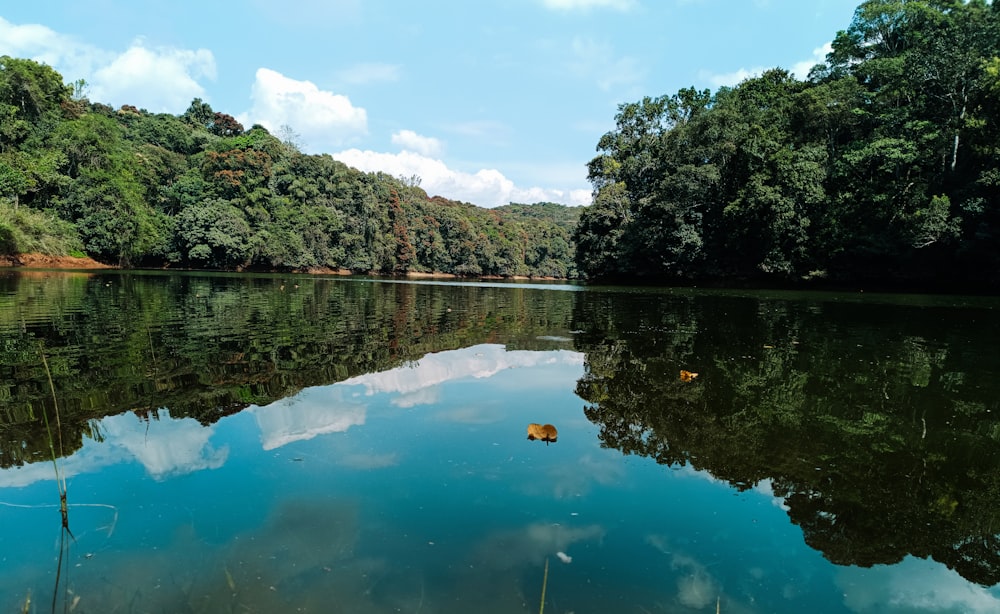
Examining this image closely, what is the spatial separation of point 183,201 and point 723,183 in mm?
52597

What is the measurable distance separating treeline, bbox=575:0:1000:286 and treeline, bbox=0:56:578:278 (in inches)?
1407

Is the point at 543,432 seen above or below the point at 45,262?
below

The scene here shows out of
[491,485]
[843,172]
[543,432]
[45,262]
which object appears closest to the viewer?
[491,485]

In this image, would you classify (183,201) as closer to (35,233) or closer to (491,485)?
(35,233)

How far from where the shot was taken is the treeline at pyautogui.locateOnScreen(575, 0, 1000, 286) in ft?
82.0

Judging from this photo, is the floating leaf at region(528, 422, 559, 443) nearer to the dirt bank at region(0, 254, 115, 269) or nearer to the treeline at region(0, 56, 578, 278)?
the treeline at region(0, 56, 578, 278)

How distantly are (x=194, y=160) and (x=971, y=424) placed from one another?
7289 cm

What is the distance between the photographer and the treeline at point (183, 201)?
138 feet

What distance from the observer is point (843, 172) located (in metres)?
29.5

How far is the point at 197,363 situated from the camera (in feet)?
20.2

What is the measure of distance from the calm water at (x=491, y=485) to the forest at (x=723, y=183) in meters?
26.0

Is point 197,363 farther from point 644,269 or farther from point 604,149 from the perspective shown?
point 604,149

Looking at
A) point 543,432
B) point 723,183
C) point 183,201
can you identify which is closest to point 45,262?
point 183,201

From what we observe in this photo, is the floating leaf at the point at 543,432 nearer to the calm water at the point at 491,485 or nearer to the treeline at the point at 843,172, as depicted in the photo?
the calm water at the point at 491,485
